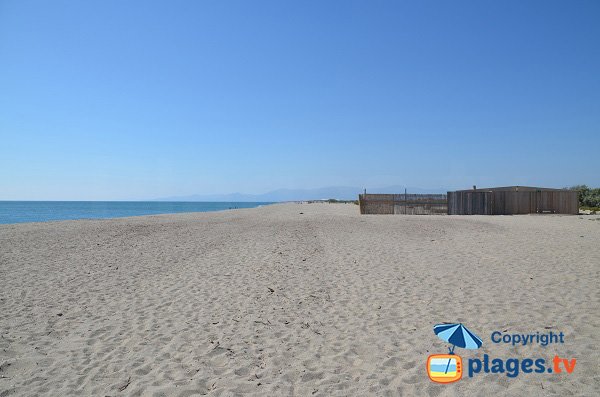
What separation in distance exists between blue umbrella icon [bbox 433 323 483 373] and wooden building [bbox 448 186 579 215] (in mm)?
22743

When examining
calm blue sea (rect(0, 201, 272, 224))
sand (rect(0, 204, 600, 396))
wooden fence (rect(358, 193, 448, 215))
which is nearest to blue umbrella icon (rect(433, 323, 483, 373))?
sand (rect(0, 204, 600, 396))

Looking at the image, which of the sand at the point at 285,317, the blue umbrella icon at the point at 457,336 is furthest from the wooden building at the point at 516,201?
the blue umbrella icon at the point at 457,336

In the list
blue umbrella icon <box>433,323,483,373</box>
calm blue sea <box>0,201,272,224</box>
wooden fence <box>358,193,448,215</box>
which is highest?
wooden fence <box>358,193,448,215</box>

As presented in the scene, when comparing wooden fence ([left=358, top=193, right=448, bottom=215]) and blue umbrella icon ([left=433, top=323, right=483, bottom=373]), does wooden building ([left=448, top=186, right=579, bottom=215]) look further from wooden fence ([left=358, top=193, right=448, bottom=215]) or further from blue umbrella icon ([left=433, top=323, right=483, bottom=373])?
blue umbrella icon ([left=433, top=323, right=483, bottom=373])

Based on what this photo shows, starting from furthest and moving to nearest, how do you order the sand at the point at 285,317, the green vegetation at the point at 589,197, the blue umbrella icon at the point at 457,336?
the green vegetation at the point at 589,197, the blue umbrella icon at the point at 457,336, the sand at the point at 285,317

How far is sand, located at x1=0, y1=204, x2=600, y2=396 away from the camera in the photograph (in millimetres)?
3699

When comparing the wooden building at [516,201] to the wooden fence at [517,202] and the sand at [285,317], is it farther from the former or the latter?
the sand at [285,317]

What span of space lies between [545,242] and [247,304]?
35.8ft

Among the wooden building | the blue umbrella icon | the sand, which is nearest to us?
the sand

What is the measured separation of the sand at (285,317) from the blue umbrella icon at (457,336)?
129 millimetres

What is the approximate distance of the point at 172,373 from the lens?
390cm

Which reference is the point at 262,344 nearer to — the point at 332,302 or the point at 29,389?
the point at 332,302

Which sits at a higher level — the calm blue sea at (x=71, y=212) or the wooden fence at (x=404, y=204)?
the wooden fence at (x=404, y=204)

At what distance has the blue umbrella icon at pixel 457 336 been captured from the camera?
14.7 ft
